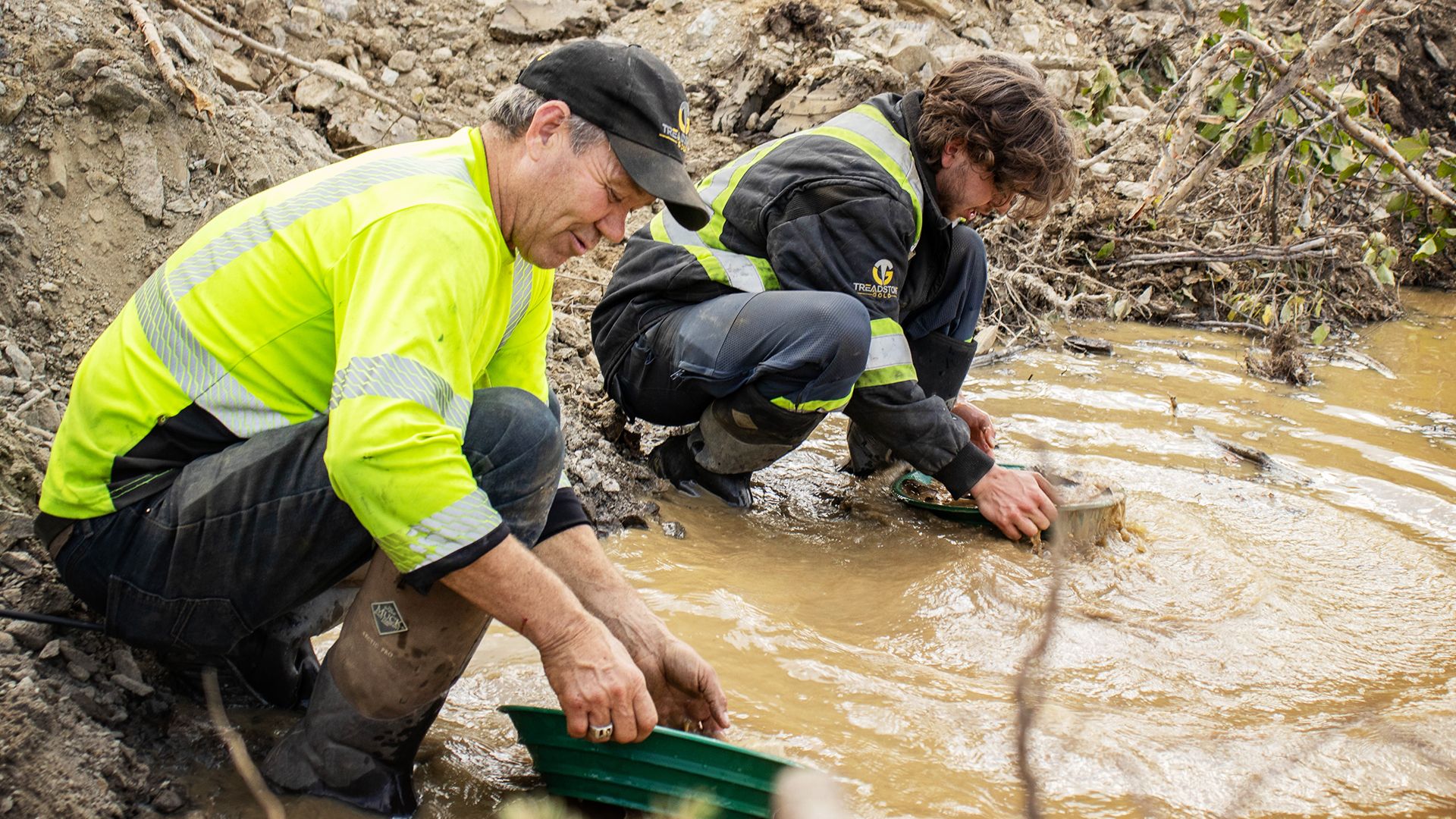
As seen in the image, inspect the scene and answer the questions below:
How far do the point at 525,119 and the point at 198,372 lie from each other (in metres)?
0.67

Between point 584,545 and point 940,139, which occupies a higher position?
point 940,139

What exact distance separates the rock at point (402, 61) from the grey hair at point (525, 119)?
482cm

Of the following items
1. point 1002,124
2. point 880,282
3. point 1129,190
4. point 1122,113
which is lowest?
point 880,282

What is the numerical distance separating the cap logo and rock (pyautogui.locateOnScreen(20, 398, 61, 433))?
1.55 metres

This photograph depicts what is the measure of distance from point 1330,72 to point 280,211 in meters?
7.99

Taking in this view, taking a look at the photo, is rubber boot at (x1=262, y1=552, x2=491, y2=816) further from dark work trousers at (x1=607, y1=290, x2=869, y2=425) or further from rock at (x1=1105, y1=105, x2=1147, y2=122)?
rock at (x1=1105, y1=105, x2=1147, y2=122)

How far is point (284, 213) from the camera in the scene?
1.75m

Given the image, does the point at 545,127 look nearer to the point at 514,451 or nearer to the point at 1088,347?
the point at 514,451

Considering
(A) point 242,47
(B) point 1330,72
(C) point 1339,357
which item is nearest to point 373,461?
(A) point 242,47

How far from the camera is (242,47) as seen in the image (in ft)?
17.5

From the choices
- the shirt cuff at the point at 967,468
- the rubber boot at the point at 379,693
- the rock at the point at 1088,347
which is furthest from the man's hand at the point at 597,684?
the rock at the point at 1088,347

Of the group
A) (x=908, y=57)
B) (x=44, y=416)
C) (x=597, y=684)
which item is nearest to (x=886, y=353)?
(x=597, y=684)

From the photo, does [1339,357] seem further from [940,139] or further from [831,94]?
[940,139]

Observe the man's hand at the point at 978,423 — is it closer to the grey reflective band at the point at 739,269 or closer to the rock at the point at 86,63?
the grey reflective band at the point at 739,269
